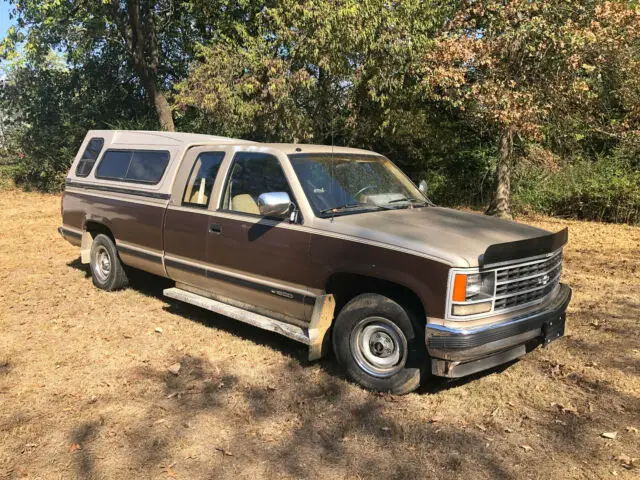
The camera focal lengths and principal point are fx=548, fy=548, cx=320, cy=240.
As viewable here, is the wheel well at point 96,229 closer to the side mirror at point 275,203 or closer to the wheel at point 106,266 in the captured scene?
the wheel at point 106,266

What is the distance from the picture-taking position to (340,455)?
3430mm

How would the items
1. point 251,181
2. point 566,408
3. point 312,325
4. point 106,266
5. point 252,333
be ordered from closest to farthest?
point 566,408
point 312,325
point 251,181
point 252,333
point 106,266

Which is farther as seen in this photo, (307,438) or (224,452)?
(307,438)

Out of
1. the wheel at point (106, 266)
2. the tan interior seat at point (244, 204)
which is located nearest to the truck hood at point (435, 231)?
the tan interior seat at point (244, 204)

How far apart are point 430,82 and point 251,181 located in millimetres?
6875

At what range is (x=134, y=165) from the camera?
6.43m

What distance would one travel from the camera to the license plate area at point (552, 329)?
4.12m

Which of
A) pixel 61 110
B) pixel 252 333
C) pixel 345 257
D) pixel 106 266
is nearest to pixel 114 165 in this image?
pixel 106 266

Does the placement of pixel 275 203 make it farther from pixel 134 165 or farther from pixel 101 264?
pixel 101 264

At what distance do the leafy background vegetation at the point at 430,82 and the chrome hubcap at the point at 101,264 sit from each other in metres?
5.06

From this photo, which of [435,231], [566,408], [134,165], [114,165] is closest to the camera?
[566,408]

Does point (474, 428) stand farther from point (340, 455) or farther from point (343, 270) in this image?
point (343, 270)

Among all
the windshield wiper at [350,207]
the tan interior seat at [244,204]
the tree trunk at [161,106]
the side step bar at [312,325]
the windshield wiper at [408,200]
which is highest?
the tree trunk at [161,106]

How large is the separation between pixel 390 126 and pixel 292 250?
9.97 m
